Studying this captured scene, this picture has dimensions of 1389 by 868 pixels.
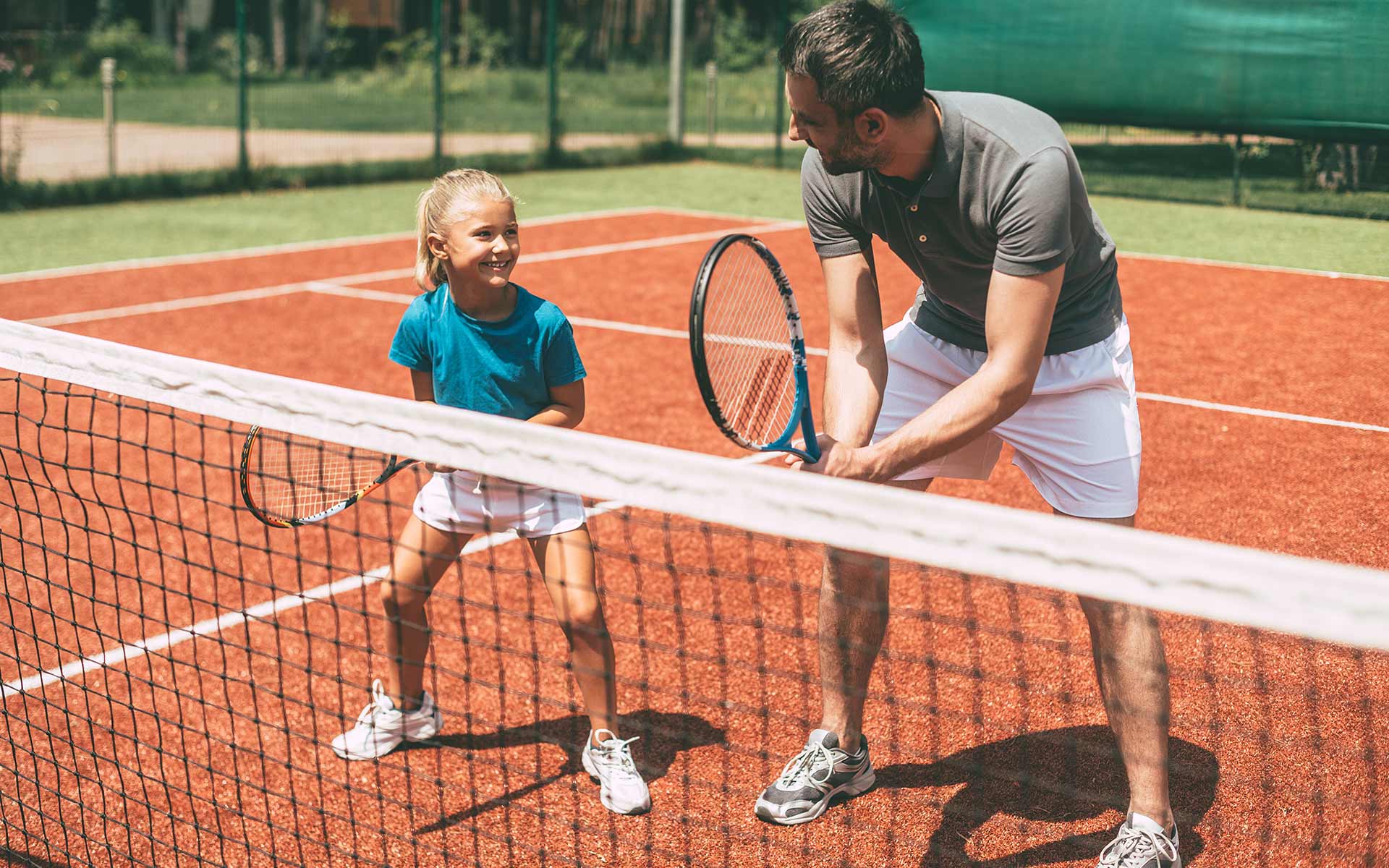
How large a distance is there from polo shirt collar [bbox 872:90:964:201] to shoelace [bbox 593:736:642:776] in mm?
1494

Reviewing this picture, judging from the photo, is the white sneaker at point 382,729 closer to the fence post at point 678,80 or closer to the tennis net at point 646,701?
the tennis net at point 646,701

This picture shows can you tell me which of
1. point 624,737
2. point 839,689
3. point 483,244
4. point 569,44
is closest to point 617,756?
point 624,737

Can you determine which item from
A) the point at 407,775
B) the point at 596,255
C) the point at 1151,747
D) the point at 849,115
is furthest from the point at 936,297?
the point at 596,255

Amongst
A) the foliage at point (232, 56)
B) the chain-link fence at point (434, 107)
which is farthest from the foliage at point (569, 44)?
the foliage at point (232, 56)

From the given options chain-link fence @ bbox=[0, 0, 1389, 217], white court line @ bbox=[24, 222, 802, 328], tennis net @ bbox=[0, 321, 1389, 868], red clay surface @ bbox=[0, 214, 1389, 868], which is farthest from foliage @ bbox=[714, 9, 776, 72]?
tennis net @ bbox=[0, 321, 1389, 868]

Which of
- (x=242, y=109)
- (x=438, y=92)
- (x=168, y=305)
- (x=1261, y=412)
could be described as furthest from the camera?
(x=438, y=92)

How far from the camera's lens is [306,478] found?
433 centimetres

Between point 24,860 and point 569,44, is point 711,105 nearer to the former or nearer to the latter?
point 569,44

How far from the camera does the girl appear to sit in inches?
135

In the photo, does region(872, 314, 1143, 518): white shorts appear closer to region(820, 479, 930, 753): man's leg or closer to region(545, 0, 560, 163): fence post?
region(820, 479, 930, 753): man's leg

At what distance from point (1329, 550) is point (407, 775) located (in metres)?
3.52

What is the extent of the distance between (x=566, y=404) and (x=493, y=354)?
0.22 metres

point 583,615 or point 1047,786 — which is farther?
point 1047,786

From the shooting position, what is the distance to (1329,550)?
17.0 feet
